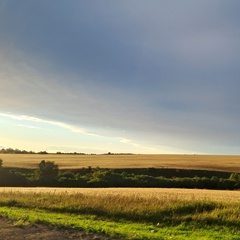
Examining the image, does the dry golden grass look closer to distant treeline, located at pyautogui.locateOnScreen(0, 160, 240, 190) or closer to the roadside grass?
the roadside grass

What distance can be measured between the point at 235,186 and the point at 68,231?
51246 mm

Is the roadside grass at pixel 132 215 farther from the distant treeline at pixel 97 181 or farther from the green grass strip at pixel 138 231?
the distant treeline at pixel 97 181

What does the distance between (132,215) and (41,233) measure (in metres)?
6.78

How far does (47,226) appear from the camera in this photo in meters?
13.0

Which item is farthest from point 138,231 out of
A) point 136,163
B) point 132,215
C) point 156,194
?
point 136,163

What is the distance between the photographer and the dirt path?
1123cm

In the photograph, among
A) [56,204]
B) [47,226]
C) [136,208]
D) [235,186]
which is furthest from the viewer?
[235,186]

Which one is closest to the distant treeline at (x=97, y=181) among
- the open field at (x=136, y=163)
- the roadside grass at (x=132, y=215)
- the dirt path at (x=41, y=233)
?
the open field at (x=136, y=163)

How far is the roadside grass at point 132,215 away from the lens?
45.7 feet

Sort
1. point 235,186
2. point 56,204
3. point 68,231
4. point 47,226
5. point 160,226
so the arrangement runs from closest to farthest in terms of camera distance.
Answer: point 68,231, point 47,226, point 160,226, point 56,204, point 235,186

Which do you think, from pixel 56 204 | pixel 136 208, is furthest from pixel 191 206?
pixel 56 204

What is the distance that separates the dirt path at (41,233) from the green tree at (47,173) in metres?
46.6

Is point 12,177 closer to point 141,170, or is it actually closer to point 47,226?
point 141,170

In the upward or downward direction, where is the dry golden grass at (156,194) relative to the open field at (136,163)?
downward
